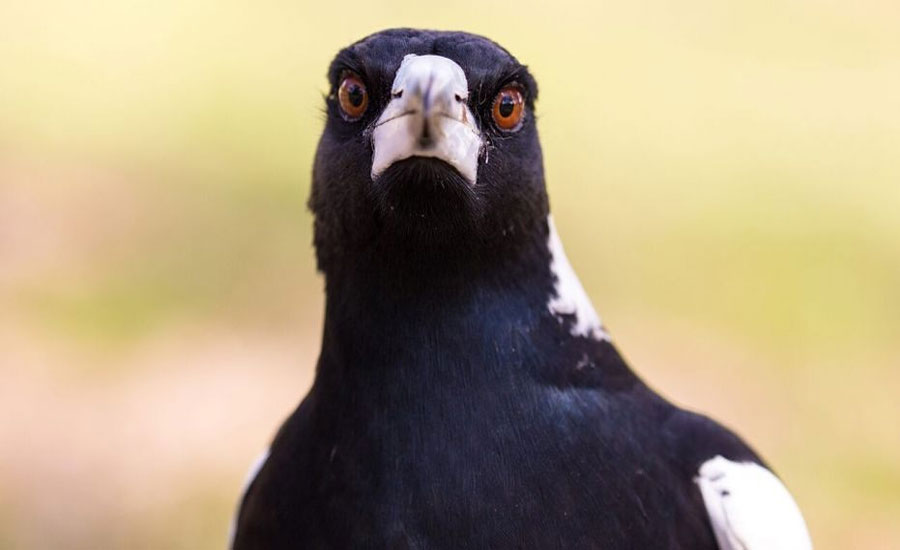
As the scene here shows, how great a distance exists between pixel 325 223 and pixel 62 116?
707 cm

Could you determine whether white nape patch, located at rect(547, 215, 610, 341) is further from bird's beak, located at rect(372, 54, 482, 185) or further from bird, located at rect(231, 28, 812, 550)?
bird's beak, located at rect(372, 54, 482, 185)

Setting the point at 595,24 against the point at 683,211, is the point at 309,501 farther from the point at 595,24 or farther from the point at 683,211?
the point at 595,24

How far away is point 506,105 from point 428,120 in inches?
14.6

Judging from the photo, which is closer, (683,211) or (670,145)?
(683,211)

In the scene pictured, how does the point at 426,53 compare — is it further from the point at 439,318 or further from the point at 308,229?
the point at 308,229

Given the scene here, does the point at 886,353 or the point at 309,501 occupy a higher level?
the point at 886,353

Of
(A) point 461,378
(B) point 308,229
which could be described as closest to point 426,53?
(A) point 461,378

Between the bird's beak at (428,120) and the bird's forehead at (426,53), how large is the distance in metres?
0.05

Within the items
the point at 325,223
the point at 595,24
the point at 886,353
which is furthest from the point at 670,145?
the point at 325,223

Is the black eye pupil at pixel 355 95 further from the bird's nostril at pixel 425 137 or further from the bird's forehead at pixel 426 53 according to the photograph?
the bird's nostril at pixel 425 137

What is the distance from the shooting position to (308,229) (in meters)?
8.44

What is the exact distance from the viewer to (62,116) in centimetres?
Answer: 981

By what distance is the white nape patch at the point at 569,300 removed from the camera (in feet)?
10.6

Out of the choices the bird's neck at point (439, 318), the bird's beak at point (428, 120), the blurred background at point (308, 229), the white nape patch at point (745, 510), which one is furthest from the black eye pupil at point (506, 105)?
the blurred background at point (308, 229)
